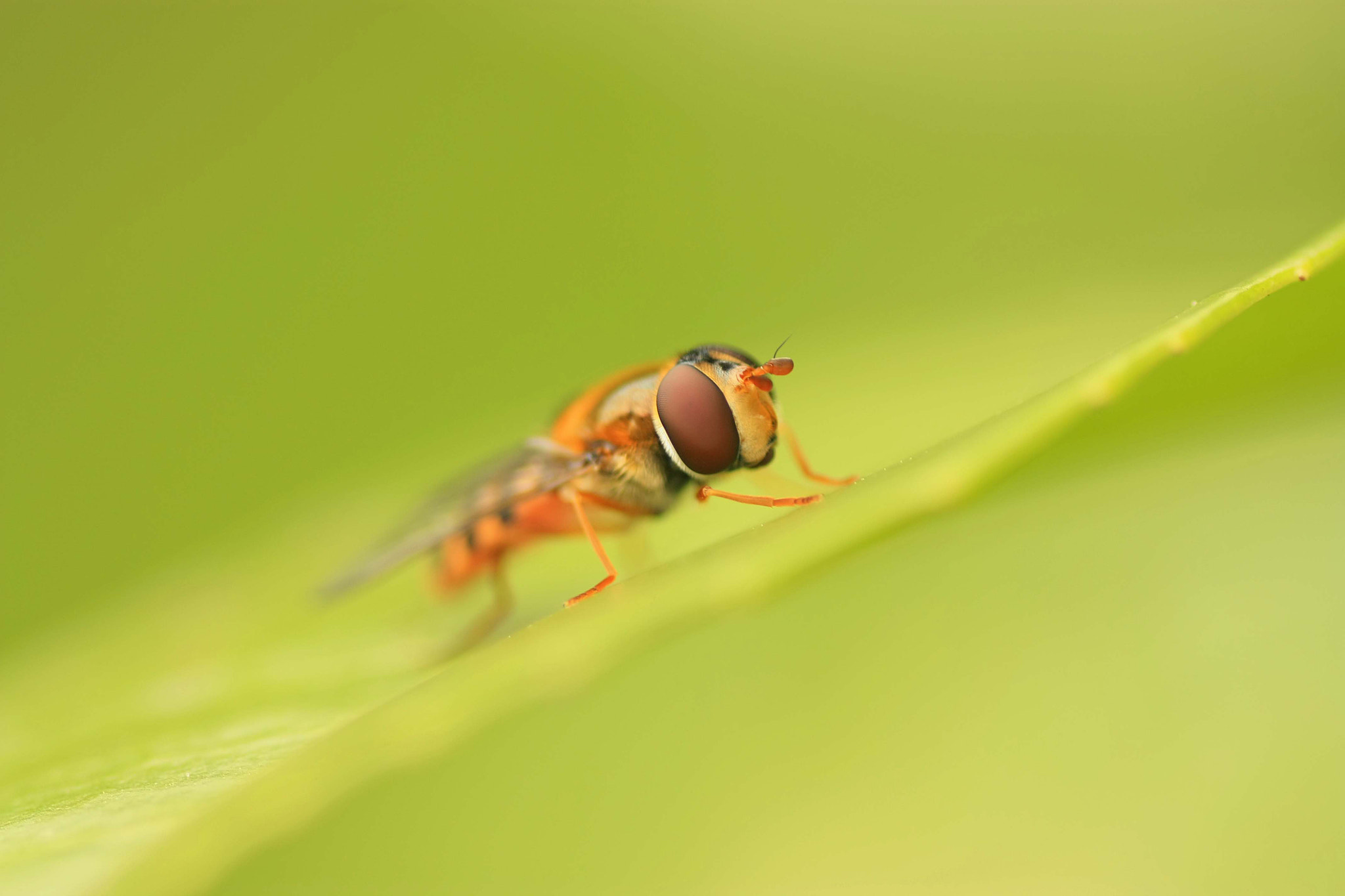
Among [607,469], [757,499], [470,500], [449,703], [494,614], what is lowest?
[449,703]

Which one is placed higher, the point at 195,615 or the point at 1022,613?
the point at 195,615

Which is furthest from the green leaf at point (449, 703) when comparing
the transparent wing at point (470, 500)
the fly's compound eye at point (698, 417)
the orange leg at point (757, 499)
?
the transparent wing at point (470, 500)

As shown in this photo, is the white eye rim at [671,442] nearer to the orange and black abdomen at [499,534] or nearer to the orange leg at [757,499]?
the orange leg at [757,499]

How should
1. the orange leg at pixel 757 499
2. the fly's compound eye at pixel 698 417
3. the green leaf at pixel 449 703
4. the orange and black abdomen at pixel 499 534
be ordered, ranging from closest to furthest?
1. the green leaf at pixel 449 703
2. the orange leg at pixel 757 499
3. the fly's compound eye at pixel 698 417
4. the orange and black abdomen at pixel 499 534

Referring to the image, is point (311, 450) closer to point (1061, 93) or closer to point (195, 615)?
point (195, 615)

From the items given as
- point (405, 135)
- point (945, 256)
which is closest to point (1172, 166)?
point (945, 256)

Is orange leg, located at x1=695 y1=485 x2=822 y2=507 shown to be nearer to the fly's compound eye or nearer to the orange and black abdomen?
the fly's compound eye

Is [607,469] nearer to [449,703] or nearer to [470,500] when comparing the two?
[470,500]

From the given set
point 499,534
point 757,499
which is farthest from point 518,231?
point 757,499
